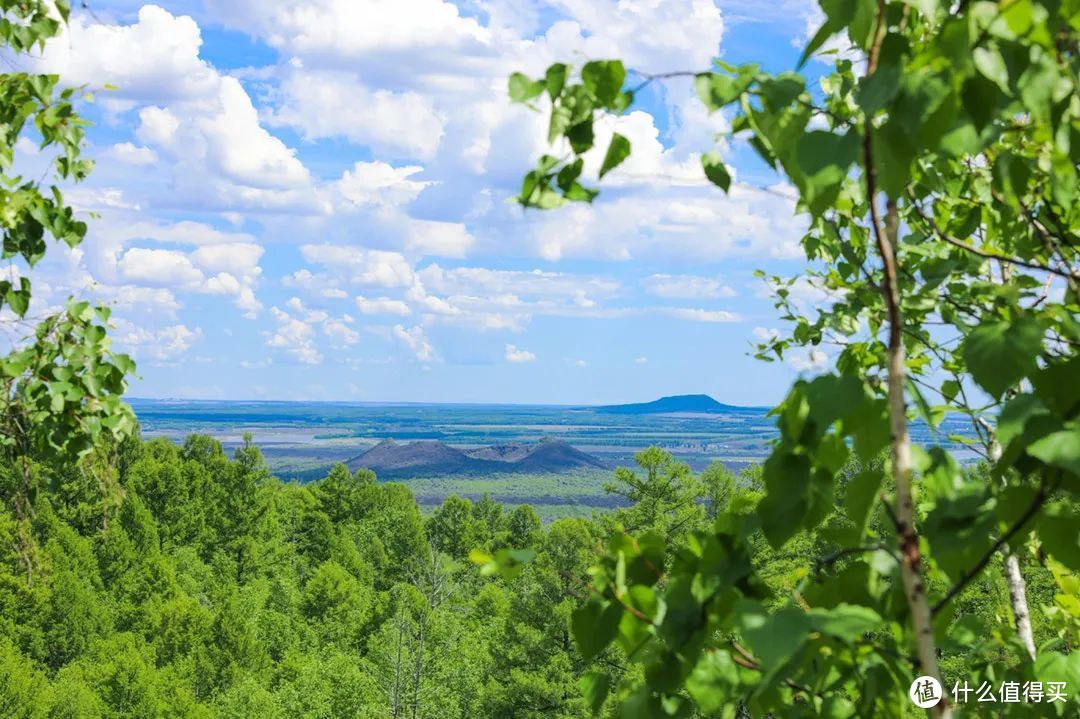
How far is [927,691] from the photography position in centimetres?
130

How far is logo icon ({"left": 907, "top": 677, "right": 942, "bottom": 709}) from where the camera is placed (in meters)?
1.27

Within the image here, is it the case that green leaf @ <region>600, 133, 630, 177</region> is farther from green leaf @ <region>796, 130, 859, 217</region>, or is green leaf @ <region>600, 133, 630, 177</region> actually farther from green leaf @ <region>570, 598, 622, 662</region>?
green leaf @ <region>570, 598, 622, 662</region>

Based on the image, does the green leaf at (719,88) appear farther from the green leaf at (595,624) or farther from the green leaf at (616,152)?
the green leaf at (595,624)

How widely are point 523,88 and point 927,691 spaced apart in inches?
38.7

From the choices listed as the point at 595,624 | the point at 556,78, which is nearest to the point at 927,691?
the point at 595,624

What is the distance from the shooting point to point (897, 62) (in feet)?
3.89

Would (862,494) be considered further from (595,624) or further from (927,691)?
(595,624)

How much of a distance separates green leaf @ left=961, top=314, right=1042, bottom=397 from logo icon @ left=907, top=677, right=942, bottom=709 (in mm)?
385

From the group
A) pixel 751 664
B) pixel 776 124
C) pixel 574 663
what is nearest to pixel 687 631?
pixel 751 664

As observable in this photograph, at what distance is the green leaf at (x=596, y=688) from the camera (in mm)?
1501

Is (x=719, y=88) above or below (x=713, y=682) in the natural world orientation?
above

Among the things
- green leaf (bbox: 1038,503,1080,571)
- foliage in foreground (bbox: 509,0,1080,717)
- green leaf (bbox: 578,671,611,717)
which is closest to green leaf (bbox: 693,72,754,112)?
foliage in foreground (bbox: 509,0,1080,717)

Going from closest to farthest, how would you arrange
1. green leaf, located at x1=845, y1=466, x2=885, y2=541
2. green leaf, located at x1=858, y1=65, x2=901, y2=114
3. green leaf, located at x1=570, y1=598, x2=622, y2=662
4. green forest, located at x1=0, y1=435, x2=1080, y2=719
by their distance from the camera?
1. green leaf, located at x1=858, y1=65, x2=901, y2=114
2. green leaf, located at x1=845, y1=466, x2=885, y2=541
3. green leaf, located at x1=570, y1=598, x2=622, y2=662
4. green forest, located at x1=0, y1=435, x2=1080, y2=719

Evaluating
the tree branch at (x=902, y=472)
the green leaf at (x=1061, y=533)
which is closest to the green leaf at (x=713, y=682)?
the tree branch at (x=902, y=472)
